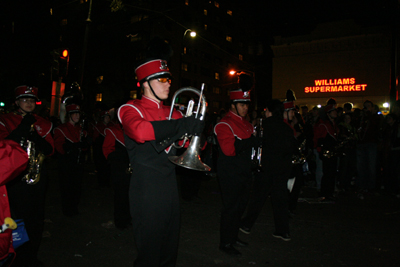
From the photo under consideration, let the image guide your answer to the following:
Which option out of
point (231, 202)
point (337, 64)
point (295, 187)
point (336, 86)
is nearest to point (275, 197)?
point (231, 202)

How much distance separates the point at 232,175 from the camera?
4180 millimetres

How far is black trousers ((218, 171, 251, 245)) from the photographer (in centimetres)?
415

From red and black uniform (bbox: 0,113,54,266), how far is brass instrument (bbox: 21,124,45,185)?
0.06m

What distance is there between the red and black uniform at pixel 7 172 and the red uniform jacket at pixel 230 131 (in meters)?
2.63

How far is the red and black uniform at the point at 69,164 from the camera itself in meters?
5.81

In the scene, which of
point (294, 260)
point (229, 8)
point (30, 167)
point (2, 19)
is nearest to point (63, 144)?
point (30, 167)

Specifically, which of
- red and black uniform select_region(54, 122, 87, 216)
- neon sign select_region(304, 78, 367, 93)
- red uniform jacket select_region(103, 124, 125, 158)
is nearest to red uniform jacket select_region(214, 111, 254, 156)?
red uniform jacket select_region(103, 124, 125, 158)

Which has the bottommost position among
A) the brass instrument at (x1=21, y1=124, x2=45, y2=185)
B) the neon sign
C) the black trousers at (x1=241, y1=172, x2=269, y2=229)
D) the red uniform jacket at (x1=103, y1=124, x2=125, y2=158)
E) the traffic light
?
the black trousers at (x1=241, y1=172, x2=269, y2=229)

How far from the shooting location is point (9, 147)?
196cm

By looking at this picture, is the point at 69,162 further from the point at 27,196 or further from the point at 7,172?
the point at 7,172

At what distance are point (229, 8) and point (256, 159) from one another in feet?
221

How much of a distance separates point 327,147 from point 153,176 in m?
5.63

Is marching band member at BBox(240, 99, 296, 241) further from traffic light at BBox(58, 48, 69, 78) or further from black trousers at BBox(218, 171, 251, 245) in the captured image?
traffic light at BBox(58, 48, 69, 78)

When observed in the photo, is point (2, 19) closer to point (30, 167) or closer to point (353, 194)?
point (30, 167)
